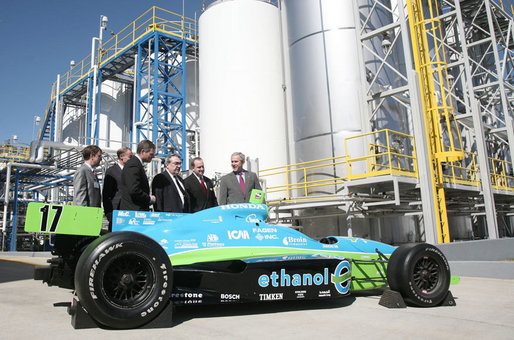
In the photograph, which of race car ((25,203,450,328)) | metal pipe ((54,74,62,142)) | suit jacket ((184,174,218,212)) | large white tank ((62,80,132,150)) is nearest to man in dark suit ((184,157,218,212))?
suit jacket ((184,174,218,212))

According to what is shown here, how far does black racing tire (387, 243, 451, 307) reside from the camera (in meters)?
4.59

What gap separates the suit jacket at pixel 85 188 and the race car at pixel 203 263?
0.86 meters

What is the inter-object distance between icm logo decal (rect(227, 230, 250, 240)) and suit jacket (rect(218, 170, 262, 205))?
205 centimetres

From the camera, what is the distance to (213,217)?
181 inches

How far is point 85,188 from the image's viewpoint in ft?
17.5

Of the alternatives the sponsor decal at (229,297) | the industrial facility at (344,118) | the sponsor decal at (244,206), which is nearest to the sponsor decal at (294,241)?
the sponsor decal at (244,206)

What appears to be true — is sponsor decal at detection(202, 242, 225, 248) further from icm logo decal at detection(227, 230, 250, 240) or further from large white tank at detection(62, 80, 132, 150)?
large white tank at detection(62, 80, 132, 150)

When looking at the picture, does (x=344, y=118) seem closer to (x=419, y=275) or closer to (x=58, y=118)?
(x=419, y=275)

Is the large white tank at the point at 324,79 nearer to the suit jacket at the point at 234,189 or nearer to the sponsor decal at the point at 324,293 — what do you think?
the suit jacket at the point at 234,189

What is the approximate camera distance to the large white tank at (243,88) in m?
16.1

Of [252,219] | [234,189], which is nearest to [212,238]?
Answer: [252,219]

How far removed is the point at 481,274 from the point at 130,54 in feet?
73.5

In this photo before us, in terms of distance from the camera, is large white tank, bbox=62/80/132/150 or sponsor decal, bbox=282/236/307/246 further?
large white tank, bbox=62/80/132/150

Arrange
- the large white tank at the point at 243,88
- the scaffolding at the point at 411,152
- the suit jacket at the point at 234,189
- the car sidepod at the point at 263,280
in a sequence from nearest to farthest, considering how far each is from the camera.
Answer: the car sidepod at the point at 263,280 → the suit jacket at the point at 234,189 → the scaffolding at the point at 411,152 → the large white tank at the point at 243,88
